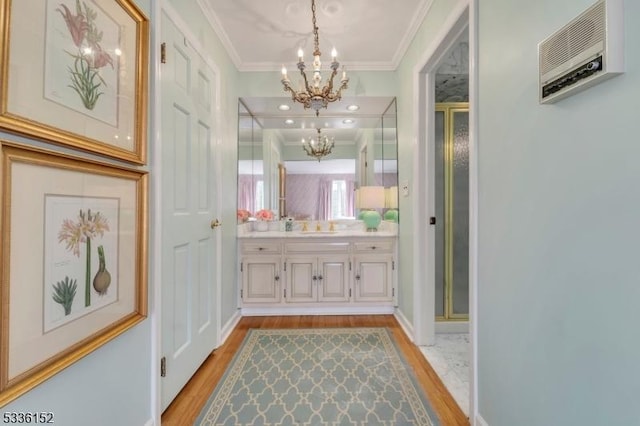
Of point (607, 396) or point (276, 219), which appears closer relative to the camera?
point (607, 396)

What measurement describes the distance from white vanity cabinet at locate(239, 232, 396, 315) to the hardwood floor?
17cm

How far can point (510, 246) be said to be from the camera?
1223mm

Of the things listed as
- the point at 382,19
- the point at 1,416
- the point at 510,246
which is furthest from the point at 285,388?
the point at 382,19

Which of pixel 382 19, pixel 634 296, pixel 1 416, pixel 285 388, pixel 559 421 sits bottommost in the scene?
pixel 285 388

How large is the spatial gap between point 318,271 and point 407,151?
4.80 ft

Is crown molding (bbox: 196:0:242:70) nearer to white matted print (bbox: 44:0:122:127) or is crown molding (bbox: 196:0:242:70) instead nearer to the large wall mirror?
the large wall mirror

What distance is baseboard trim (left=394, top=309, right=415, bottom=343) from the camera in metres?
2.56

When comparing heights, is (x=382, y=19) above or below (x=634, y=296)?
above

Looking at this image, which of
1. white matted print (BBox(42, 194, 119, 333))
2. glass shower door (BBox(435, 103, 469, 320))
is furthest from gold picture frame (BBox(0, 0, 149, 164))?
glass shower door (BBox(435, 103, 469, 320))

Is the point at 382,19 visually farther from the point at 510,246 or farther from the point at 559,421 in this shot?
the point at 559,421

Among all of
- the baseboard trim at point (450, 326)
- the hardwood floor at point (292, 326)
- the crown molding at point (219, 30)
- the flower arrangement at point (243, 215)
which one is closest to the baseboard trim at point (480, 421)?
the hardwood floor at point (292, 326)

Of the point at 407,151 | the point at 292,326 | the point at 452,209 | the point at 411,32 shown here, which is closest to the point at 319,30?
the point at 411,32

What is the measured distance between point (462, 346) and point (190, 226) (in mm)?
2271

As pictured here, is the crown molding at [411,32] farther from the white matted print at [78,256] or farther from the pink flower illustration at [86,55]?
the white matted print at [78,256]
